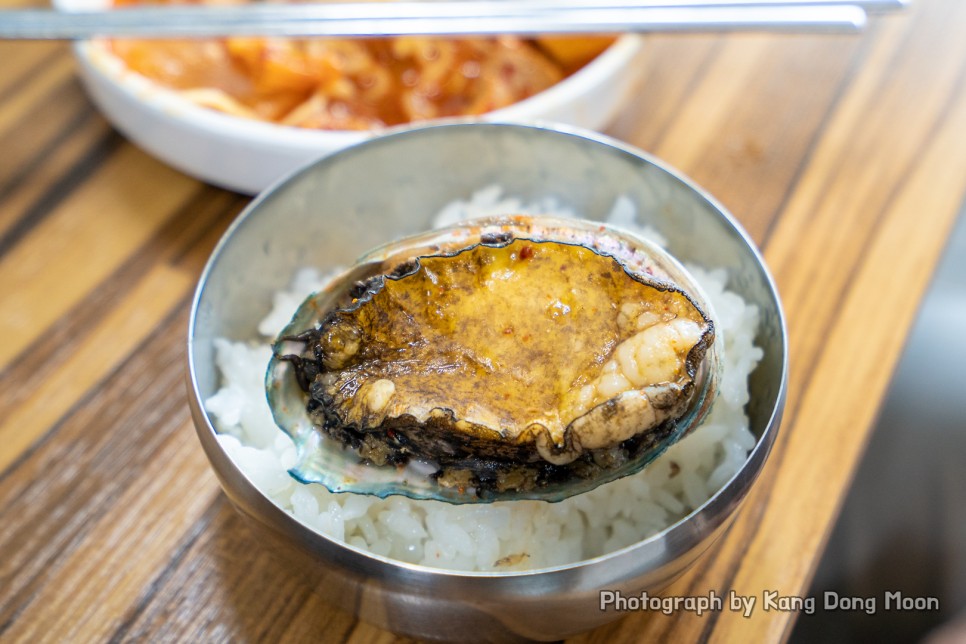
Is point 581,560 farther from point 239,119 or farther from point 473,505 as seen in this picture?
point 239,119

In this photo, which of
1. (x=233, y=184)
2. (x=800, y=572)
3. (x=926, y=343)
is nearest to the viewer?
(x=800, y=572)

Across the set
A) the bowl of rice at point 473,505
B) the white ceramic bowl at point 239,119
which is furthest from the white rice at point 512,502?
the white ceramic bowl at point 239,119

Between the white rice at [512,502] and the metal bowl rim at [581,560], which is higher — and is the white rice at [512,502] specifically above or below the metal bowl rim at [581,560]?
below

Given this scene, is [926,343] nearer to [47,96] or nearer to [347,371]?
[347,371]

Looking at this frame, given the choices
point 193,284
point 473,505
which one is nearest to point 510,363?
point 473,505

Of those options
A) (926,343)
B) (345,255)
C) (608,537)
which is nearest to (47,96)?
(345,255)

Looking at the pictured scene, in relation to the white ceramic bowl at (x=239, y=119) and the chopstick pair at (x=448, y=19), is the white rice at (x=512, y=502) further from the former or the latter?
the chopstick pair at (x=448, y=19)
